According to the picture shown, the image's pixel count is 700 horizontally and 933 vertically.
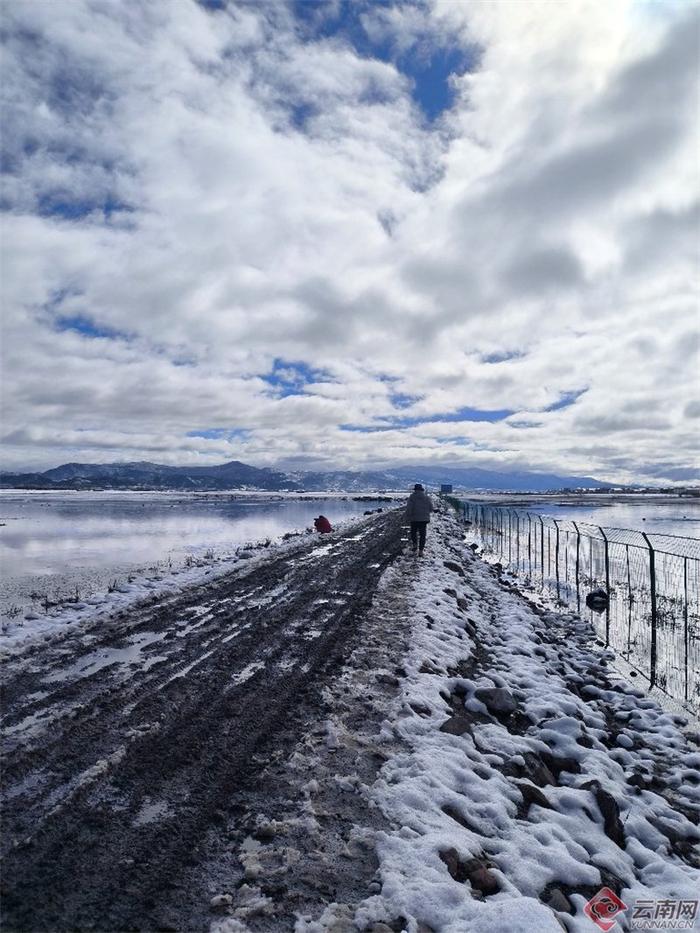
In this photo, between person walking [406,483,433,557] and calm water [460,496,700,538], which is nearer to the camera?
person walking [406,483,433,557]

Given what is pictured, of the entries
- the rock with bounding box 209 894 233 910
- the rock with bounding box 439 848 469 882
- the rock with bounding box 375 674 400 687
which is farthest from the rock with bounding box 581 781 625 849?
the rock with bounding box 209 894 233 910

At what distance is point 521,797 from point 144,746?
3769mm

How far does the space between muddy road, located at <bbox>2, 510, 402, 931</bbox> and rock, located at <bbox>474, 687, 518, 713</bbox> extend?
2.08 metres

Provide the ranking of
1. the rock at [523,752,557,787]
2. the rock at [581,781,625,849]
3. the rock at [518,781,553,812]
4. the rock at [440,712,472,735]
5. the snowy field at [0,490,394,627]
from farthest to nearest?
the snowy field at [0,490,394,627] < the rock at [440,712,472,735] < the rock at [523,752,557,787] < the rock at [518,781,553,812] < the rock at [581,781,625,849]

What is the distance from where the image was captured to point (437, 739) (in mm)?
6176

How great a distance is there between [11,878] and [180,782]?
A: 151 centimetres

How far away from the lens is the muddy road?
3.67 m

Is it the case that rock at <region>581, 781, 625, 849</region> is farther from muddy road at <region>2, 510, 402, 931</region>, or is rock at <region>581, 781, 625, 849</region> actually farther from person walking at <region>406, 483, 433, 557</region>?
person walking at <region>406, 483, 433, 557</region>

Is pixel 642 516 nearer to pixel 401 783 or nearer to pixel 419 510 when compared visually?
pixel 419 510

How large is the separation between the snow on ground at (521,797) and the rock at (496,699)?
0.02 metres

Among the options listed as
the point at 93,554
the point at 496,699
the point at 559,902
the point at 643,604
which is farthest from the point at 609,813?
the point at 93,554

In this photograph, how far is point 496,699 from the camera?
7824mm

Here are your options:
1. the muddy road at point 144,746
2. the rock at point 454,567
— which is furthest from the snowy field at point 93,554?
the rock at point 454,567

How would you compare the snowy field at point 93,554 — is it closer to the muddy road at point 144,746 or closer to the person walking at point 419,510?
the muddy road at point 144,746
